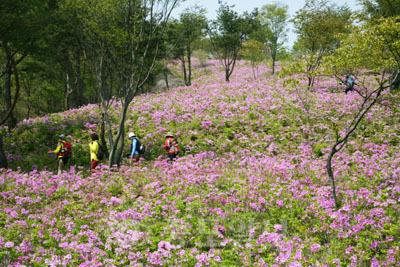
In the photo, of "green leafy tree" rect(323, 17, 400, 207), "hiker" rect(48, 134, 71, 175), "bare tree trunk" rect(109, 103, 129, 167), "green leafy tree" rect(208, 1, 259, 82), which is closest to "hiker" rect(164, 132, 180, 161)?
"bare tree trunk" rect(109, 103, 129, 167)

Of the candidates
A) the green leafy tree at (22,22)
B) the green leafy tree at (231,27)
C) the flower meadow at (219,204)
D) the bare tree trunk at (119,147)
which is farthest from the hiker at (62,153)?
the green leafy tree at (231,27)

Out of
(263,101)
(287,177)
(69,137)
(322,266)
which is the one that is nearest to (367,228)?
(322,266)

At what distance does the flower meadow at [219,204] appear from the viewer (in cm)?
599

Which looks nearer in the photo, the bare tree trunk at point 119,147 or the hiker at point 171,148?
the bare tree trunk at point 119,147

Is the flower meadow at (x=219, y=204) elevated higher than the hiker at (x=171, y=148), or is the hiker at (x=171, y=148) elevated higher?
the hiker at (x=171, y=148)

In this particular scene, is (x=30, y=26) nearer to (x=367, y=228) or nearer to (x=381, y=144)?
(x=367, y=228)

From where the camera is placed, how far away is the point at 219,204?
827 cm

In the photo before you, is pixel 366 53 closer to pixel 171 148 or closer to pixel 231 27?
pixel 171 148

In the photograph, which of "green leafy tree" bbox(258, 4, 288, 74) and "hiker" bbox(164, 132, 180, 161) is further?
"green leafy tree" bbox(258, 4, 288, 74)

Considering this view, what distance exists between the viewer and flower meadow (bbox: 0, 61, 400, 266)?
599cm

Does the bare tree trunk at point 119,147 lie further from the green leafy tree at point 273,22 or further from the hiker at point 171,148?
the green leafy tree at point 273,22

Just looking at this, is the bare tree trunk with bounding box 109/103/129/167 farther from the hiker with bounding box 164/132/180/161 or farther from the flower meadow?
the hiker with bounding box 164/132/180/161

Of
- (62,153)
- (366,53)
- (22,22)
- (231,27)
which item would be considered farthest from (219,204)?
(231,27)

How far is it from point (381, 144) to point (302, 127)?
4.14m
